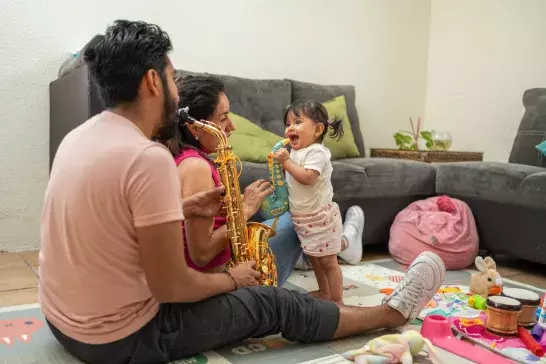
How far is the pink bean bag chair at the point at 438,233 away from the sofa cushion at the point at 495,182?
5.3 inches

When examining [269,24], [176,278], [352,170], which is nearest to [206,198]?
[176,278]

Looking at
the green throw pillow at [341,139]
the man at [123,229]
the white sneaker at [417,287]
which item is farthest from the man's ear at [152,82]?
the green throw pillow at [341,139]

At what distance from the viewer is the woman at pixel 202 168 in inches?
64.6

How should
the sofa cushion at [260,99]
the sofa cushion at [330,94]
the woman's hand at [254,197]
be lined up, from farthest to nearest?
the sofa cushion at [330,94] → the sofa cushion at [260,99] → the woman's hand at [254,197]

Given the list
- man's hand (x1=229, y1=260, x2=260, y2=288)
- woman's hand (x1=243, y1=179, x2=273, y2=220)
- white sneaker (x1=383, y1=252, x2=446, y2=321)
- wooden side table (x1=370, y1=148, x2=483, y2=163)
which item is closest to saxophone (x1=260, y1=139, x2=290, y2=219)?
woman's hand (x1=243, y1=179, x2=273, y2=220)

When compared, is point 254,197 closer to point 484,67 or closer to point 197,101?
point 197,101

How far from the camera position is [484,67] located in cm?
438

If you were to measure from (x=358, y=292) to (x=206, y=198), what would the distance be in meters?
1.10

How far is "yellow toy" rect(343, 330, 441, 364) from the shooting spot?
157 centimetres

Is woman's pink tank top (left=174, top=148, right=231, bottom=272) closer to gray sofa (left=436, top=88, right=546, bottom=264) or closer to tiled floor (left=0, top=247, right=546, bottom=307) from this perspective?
tiled floor (left=0, top=247, right=546, bottom=307)

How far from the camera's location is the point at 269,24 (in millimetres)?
3977

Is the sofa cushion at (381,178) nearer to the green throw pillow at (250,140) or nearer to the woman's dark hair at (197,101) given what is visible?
the green throw pillow at (250,140)

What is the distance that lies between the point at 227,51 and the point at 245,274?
8.25ft

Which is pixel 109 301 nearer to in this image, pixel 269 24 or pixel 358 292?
pixel 358 292
